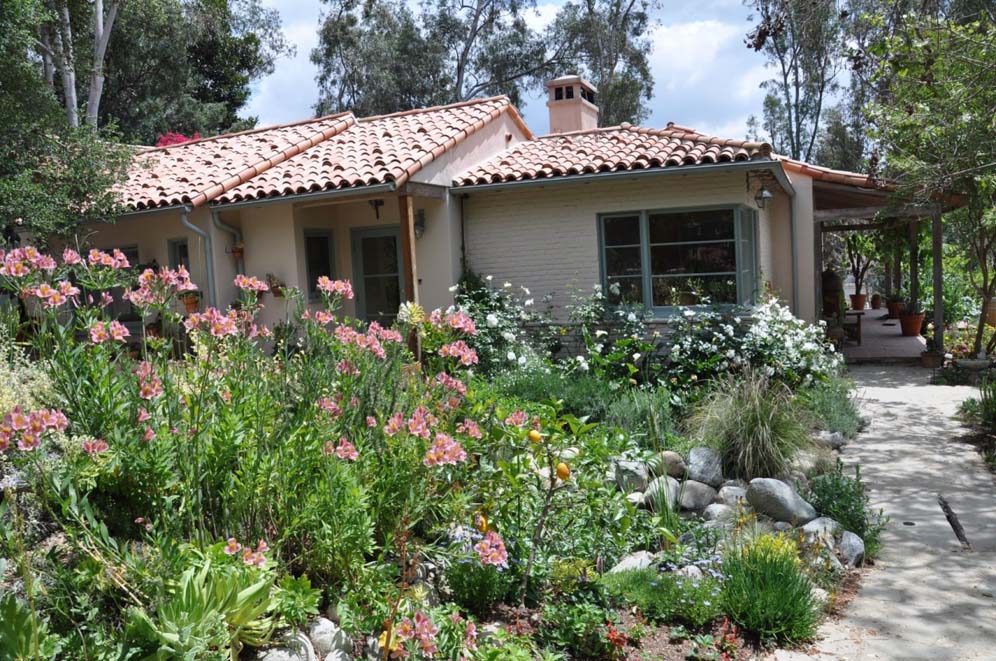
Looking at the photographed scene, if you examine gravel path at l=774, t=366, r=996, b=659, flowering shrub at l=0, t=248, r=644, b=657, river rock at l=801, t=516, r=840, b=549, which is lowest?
gravel path at l=774, t=366, r=996, b=659

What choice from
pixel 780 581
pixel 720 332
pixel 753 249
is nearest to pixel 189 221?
pixel 720 332

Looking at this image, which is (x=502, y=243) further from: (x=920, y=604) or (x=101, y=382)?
(x=101, y=382)

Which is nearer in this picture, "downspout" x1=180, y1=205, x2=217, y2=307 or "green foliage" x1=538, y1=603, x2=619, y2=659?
"green foliage" x1=538, y1=603, x2=619, y2=659

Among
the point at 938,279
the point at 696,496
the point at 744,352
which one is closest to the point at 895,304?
the point at 938,279

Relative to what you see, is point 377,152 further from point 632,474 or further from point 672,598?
point 672,598

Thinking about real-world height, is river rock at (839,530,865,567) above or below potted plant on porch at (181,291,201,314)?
below

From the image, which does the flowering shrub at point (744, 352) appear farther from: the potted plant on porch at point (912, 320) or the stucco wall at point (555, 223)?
the potted plant on porch at point (912, 320)

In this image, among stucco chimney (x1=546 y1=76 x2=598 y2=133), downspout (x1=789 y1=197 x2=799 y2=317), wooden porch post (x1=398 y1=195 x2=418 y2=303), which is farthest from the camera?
stucco chimney (x1=546 y1=76 x2=598 y2=133)

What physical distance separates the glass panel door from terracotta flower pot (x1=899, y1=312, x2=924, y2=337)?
1159cm

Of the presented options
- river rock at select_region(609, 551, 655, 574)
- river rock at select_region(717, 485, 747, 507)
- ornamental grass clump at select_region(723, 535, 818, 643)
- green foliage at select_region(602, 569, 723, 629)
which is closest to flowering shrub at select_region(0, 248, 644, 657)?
green foliage at select_region(602, 569, 723, 629)

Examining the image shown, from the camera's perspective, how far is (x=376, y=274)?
12.6 meters

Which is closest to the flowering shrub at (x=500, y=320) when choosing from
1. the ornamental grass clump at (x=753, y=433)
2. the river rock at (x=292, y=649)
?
the ornamental grass clump at (x=753, y=433)

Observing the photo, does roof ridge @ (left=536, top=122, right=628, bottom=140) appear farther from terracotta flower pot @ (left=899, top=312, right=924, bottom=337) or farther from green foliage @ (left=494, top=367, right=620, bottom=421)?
terracotta flower pot @ (left=899, top=312, right=924, bottom=337)

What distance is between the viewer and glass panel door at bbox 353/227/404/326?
12483 mm
